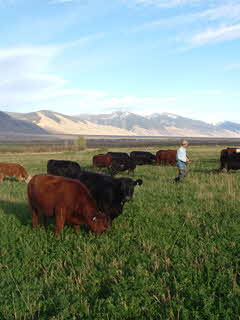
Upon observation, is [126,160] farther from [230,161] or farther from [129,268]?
[129,268]

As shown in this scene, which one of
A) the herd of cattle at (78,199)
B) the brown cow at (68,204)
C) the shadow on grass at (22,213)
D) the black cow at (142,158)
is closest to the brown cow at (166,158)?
the black cow at (142,158)

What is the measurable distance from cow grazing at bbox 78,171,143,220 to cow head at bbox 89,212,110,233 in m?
1.08

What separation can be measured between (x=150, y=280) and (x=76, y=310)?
3.97 feet

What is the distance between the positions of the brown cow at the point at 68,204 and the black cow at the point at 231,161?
11750mm

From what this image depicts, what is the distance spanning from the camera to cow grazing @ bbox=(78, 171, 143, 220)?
7.77 meters

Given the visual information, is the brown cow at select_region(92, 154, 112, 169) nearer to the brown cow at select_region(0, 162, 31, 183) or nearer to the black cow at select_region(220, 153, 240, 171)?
the brown cow at select_region(0, 162, 31, 183)

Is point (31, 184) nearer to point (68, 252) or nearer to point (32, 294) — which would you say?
point (68, 252)

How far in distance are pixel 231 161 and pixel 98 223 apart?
12.3m

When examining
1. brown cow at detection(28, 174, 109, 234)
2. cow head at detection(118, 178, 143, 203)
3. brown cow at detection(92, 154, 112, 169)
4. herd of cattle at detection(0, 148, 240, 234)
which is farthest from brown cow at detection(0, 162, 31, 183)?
brown cow at detection(28, 174, 109, 234)

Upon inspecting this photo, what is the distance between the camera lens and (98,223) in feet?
21.5

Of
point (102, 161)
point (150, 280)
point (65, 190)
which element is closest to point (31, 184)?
point (65, 190)

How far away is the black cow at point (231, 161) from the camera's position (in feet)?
55.1

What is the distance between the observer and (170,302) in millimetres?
3924

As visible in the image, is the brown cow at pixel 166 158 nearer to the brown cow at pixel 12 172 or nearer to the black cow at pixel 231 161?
the black cow at pixel 231 161
